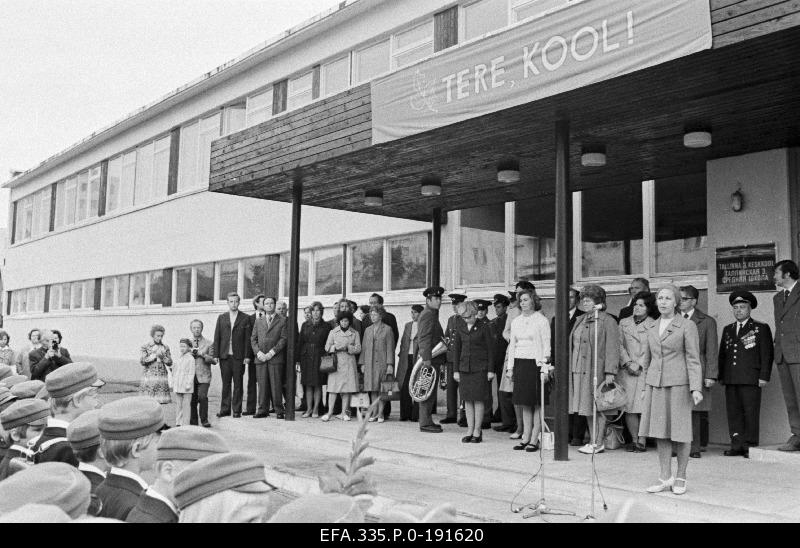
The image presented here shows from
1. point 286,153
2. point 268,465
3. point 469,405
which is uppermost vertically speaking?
Answer: point 286,153

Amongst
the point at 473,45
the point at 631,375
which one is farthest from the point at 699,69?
the point at 631,375

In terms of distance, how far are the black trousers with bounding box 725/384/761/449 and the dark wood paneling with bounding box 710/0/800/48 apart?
4.30 m

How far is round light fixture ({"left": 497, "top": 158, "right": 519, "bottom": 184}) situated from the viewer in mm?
10773

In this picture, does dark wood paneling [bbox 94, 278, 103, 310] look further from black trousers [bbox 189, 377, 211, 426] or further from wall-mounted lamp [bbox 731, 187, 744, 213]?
wall-mounted lamp [bbox 731, 187, 744, 213]

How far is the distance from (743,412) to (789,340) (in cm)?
102

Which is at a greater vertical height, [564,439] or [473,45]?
[473,45]

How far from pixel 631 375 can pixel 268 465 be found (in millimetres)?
4469

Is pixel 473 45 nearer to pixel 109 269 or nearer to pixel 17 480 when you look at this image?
pixel 17 480

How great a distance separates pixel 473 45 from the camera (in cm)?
827

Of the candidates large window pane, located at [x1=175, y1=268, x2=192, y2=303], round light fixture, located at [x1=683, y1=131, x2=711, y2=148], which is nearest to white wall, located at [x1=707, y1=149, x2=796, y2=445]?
round light fixture, located at [x1=683, y1=131, x2=711, y2=148]

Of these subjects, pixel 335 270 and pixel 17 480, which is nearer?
pixel 17 480

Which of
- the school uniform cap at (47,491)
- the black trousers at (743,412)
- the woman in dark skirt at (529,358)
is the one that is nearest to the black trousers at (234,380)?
the woman in dark skirt at (529,358)
